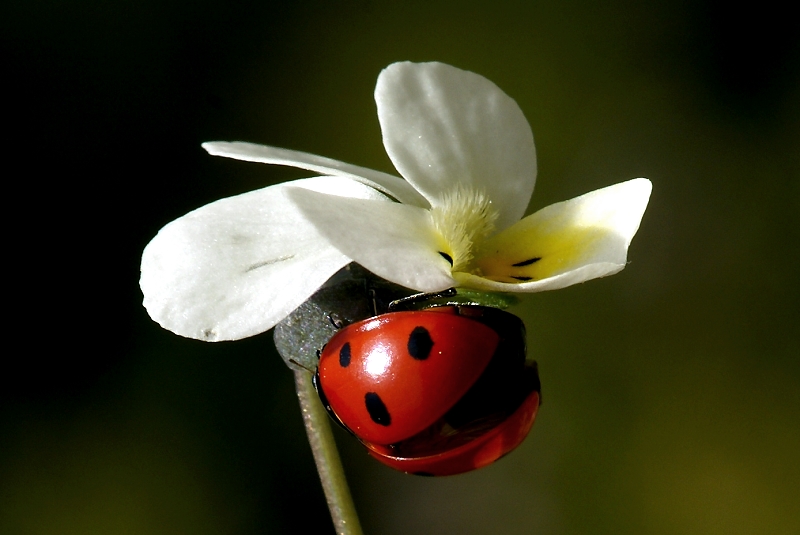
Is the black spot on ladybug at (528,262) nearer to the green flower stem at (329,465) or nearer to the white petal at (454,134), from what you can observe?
the white petal at (454,134)

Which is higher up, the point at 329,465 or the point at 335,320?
the point at 335,320

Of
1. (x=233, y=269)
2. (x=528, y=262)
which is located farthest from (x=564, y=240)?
(x=233, y=269)

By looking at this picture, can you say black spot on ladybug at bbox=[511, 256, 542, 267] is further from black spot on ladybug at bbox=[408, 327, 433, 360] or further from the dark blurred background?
the dark blurred background

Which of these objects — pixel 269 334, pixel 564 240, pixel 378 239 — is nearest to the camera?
pixel 378 239

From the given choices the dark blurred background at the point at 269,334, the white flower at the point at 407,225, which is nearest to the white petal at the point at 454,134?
the white flower at the point at 407,225

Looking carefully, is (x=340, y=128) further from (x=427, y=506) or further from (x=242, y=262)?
(x=242, y=262)

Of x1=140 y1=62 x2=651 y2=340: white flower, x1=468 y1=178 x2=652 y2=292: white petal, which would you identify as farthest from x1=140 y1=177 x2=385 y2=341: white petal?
x1=468 y1=178 x2=652 y2=292: white petal

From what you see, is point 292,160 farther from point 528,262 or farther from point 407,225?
point 528,262
